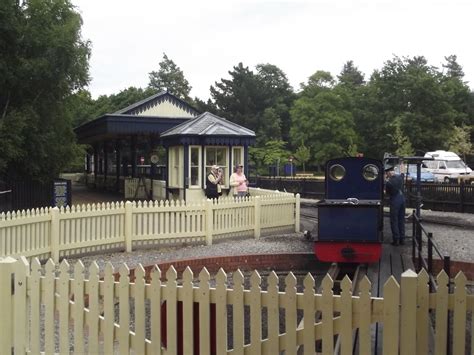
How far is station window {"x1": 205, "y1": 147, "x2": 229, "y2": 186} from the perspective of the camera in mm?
19828

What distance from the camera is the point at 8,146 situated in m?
16.3

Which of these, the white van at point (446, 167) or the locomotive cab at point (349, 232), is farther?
the white van at point (446, 167)

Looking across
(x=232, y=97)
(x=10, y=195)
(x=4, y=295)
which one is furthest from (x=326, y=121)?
(x=4, y=295)

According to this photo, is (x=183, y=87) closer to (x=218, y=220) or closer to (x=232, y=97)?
(x=232, y=97)

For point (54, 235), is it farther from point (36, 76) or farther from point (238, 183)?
point (36, 76)

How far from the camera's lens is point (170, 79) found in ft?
326

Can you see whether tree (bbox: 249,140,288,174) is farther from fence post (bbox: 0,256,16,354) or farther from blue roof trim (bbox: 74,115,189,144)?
fence post (bbox: 0,256,16,354)

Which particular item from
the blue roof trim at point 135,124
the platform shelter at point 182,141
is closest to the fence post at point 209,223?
the platform shelter at point 182,141

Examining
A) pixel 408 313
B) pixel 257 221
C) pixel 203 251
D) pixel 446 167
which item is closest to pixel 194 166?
pixel 257 221

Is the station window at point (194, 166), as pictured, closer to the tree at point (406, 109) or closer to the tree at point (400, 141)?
the tree at point (400, 141)

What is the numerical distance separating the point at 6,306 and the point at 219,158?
1529 cm

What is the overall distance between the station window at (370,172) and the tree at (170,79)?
85869 millimetres

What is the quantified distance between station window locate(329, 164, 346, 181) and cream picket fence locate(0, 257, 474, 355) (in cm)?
781

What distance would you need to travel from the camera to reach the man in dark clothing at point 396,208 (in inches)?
510
